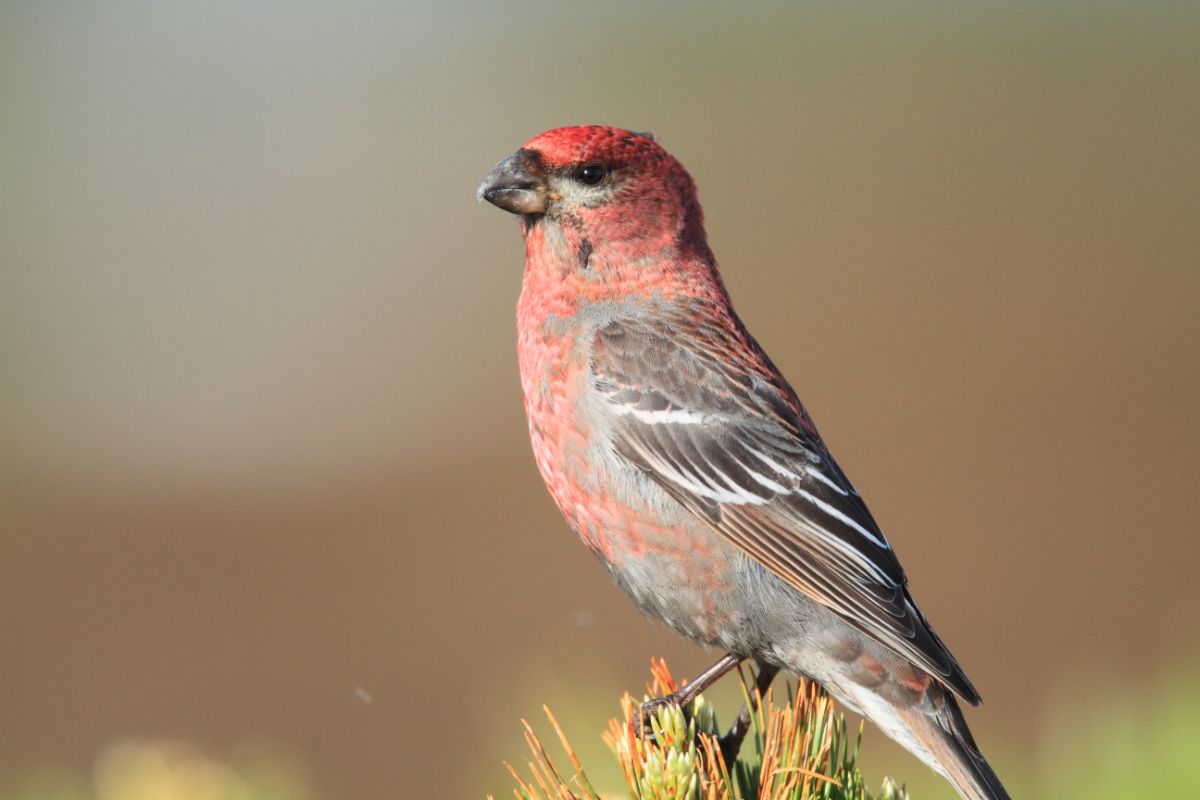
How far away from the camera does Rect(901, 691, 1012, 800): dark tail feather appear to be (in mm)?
2639

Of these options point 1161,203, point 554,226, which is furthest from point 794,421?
point 1161,203

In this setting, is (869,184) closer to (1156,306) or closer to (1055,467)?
(1156,306)

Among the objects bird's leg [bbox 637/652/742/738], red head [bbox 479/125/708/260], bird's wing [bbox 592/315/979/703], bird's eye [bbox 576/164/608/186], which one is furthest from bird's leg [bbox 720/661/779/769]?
bird's eye [bbox 576/164/608/186]

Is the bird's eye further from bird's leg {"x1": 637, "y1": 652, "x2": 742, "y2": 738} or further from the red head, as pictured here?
bird's leg {"x1": 637, "y1": 652, "x2": 742, "y2": 738}

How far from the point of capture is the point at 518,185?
312 centimetres

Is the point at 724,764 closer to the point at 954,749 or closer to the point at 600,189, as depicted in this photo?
the point at 954,749

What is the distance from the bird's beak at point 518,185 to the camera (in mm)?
3084

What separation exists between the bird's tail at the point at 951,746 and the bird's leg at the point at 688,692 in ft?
1.38

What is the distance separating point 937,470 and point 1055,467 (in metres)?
0.76

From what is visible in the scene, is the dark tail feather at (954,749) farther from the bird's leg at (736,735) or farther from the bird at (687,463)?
the bird's leg at (736,735)

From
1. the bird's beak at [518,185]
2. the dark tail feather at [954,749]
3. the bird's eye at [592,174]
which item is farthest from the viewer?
the bird's eye at [592,174]

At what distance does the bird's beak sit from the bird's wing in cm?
38

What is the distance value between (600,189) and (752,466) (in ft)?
2.76

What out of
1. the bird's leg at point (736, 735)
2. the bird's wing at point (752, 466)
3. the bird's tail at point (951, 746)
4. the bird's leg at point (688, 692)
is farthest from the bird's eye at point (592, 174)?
the bird's tail at point (951, 746)
